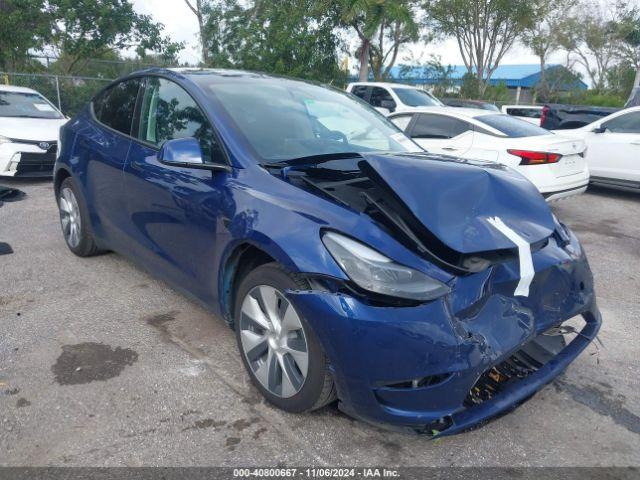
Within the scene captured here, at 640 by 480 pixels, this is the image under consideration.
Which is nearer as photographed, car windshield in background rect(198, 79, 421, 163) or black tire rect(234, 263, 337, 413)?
black tire rect(234, 263, 337, 413)

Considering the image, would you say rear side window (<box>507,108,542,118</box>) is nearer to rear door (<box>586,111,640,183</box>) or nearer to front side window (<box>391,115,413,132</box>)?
rear door (<box>586,111,640,183</box>)

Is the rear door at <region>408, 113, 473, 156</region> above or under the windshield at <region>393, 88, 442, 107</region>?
under

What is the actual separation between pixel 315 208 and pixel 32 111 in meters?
8.57

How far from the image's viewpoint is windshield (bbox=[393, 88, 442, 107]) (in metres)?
12.4

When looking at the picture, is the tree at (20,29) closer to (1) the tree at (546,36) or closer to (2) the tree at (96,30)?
(2) the tree at (96,30)

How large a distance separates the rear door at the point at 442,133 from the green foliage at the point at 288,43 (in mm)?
10487

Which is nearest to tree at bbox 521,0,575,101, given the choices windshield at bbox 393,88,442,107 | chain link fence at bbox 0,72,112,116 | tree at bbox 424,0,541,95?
tree at bbox 424,0,541,95

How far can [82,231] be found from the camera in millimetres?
4551

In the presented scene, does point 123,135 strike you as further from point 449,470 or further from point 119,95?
point 449,470

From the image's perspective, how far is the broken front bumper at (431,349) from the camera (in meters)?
2.10

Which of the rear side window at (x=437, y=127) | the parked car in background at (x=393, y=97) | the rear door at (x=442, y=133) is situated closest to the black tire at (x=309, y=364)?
the rear door at (x=442, y=133)

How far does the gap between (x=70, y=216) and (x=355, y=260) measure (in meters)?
3.47

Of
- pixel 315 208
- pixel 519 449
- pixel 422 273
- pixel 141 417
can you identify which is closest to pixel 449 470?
pixel 519 449

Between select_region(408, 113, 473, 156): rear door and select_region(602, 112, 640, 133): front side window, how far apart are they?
320 cm
